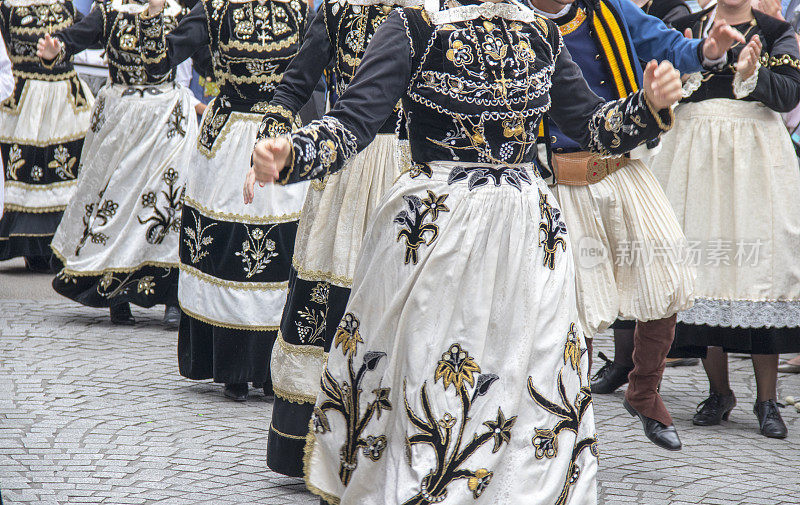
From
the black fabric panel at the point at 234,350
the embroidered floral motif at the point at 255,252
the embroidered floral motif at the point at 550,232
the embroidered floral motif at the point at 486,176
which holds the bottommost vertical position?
the black fabric panel at the point at 234,350

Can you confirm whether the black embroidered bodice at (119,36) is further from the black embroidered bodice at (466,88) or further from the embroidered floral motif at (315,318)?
the black embroidered bodice at (466,88)

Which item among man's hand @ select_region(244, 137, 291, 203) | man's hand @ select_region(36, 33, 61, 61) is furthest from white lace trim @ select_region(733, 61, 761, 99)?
man's hand @ select_region(36, 33, 61, 61)

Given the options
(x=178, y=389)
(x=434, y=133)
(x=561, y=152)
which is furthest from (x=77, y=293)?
(x=434, y=133)

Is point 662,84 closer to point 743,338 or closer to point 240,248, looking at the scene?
point 743,338

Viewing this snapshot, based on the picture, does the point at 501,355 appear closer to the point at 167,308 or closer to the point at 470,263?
the point at 470,263

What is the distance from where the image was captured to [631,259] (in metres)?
4.37

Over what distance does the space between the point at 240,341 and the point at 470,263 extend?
258 centimetres

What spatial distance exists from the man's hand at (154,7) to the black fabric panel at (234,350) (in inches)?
88.6

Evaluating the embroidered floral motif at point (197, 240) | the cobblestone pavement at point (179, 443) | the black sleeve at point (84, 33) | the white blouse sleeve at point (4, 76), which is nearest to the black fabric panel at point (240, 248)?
the embroidered floral motif at point (197, 240)

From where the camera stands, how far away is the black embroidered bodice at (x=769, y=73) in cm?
507

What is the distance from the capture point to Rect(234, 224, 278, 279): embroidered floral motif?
5414mm

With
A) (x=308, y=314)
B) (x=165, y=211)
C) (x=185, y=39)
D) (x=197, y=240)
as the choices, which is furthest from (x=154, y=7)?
(x=308, y=314)

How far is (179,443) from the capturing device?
4.77 meters

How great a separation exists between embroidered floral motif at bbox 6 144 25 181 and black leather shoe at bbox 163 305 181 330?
2.38 metres
